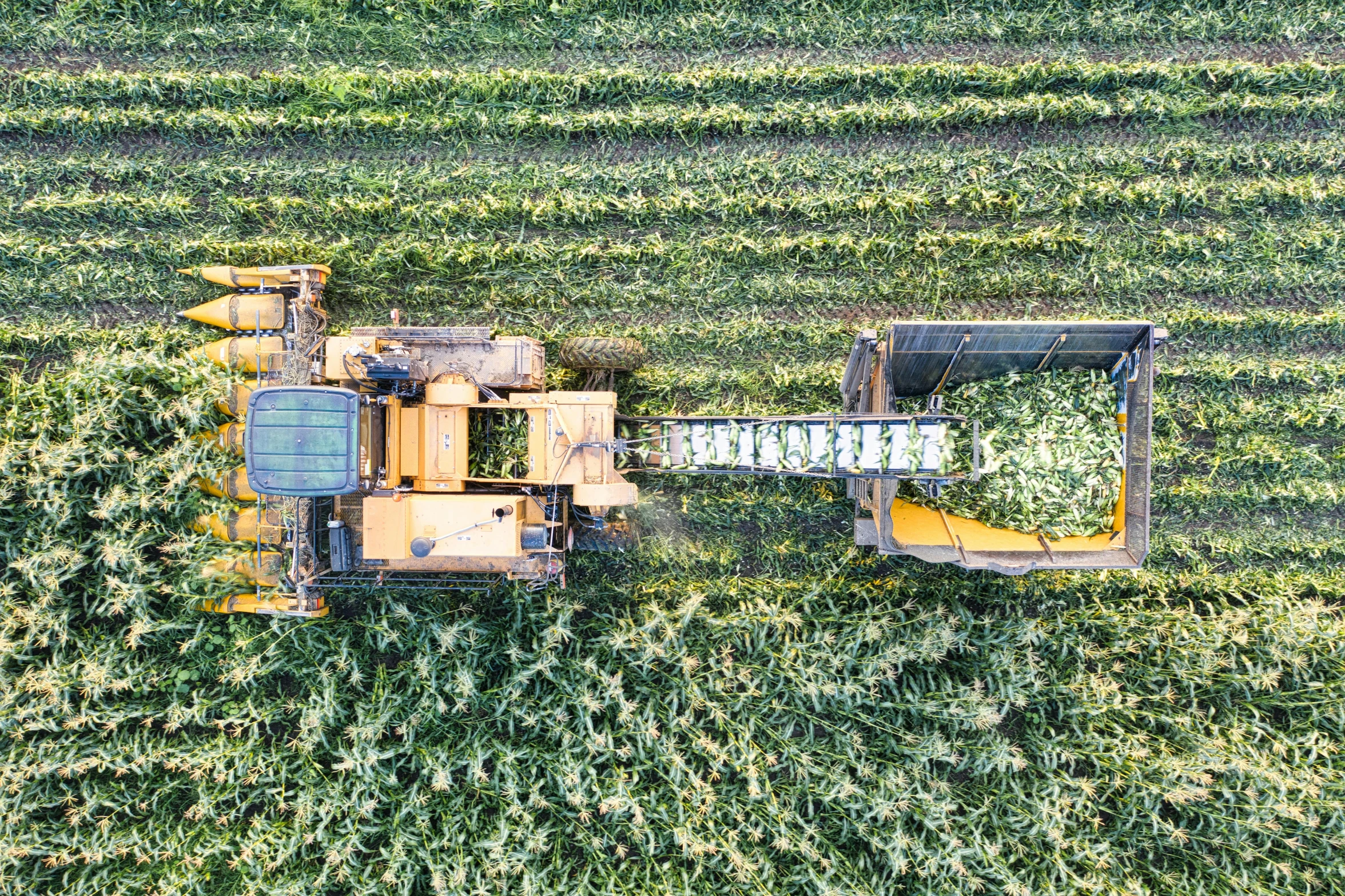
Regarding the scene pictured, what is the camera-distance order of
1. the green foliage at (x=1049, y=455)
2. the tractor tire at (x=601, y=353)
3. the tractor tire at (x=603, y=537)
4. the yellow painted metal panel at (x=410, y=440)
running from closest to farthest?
the yellow painted metal panel at (x=410, y=440) → the green foliage at (x=1049, y=455) → the tractor tire at (x=601, y=353) → the tractor tire at (x=603, y=537)

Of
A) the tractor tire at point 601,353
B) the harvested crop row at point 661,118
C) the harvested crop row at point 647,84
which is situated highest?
the harvested crop row at point 647,84

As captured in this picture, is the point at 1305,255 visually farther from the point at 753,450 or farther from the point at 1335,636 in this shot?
the point at 753,450

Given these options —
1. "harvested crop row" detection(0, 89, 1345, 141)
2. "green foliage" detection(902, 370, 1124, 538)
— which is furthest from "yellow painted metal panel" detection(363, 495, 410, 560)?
"green foliage" detection(902, 370, 1124, 538)

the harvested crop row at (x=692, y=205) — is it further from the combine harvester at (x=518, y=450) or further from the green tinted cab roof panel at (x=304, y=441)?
the green tinted cab roof panel at (x=304, y=441)

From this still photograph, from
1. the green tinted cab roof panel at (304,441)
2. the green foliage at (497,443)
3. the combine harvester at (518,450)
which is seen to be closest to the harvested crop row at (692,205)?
the combine harvester at (518,450)

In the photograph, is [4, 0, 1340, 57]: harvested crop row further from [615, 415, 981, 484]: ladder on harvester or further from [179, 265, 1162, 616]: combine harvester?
[615, 415, 981, 484]: ladder on harvester

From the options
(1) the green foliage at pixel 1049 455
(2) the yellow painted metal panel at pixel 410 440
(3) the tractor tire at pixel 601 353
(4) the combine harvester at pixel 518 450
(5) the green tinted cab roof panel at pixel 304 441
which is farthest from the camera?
(3) the tractor tire at pixel 601 353

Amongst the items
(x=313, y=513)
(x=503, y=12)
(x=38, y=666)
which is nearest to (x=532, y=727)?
(x=313, y=513)
